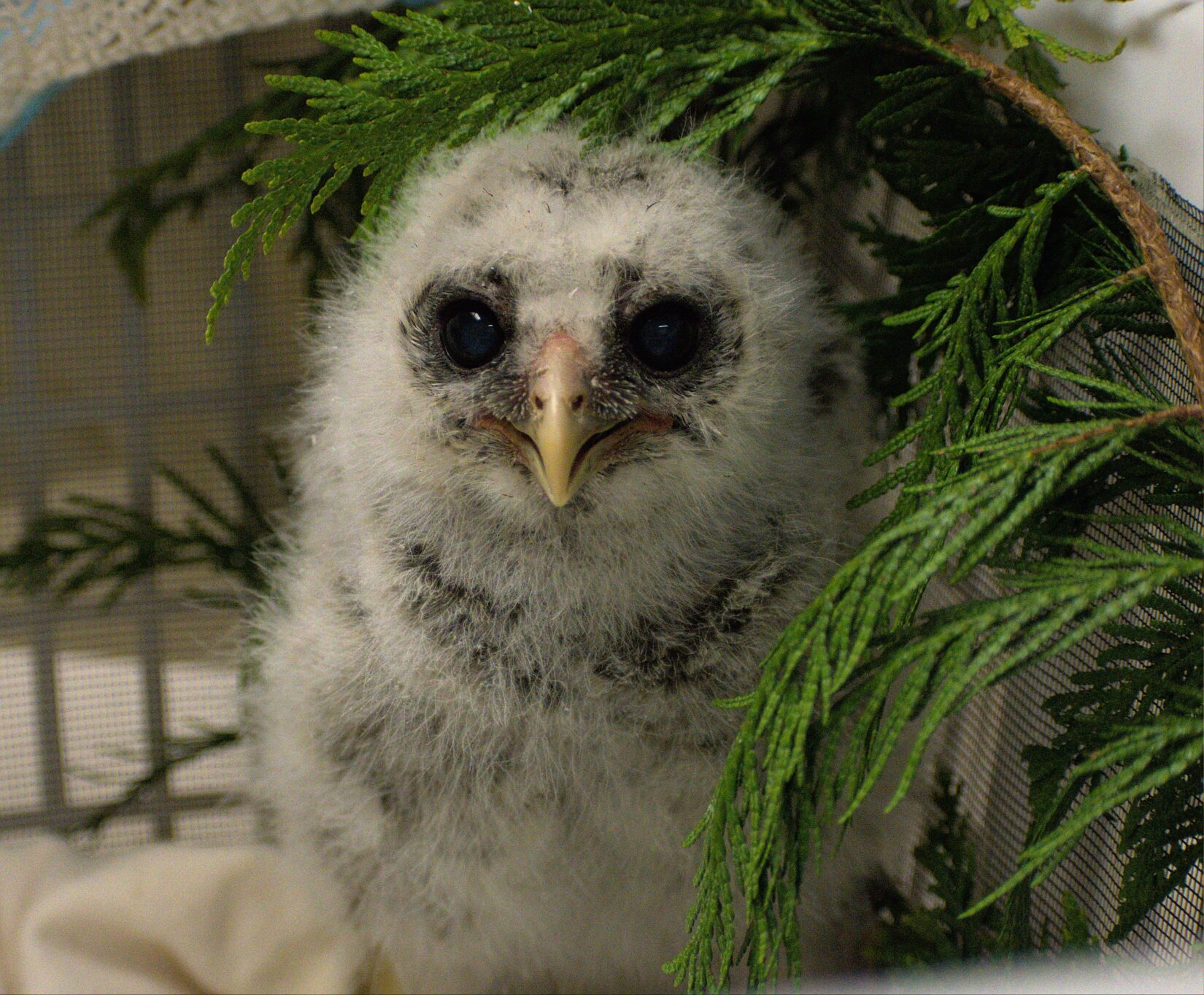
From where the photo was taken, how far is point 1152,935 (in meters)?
0.74

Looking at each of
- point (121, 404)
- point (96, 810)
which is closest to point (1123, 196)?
point (121, 404)

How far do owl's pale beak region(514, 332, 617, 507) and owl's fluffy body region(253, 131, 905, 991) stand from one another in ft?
0.06

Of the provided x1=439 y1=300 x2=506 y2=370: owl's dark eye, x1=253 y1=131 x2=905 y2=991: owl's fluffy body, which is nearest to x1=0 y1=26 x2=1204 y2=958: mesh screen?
x1=253 y1=131 x2=905 y2=991: owl's fluffy body

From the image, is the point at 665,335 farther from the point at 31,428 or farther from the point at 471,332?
the point at 31,428

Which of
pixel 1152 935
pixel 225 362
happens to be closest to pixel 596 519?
pixel 1152 935

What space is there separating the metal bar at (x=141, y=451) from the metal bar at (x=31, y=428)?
0.30 feet

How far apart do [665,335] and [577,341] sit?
0.07 meters

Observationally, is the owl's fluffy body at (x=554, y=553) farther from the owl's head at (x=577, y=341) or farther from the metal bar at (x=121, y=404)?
the metal bar at (x=121, y=404)

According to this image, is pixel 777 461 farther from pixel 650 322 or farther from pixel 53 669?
pixel 53 669

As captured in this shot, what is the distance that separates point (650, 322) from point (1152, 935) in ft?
1.74

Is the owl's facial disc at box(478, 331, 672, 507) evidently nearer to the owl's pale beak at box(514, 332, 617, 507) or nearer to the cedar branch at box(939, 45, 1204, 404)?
the owl's pale beak at box(514, 332, 617, 507)

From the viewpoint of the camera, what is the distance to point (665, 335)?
75 cm

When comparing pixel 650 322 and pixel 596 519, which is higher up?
pixel 650 322

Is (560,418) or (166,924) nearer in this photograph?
(560,418)
